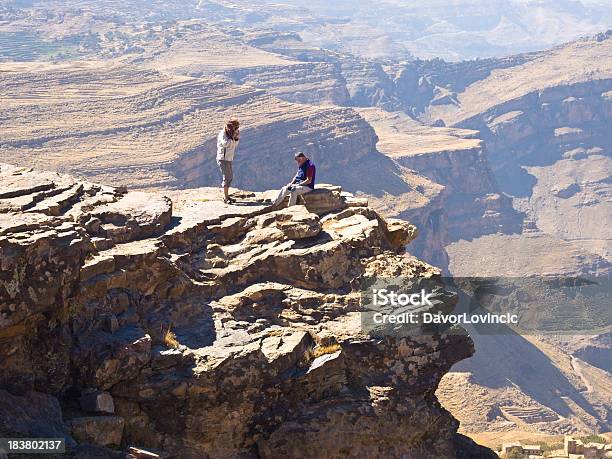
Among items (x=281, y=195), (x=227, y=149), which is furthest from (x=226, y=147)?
(x=281, y=195)

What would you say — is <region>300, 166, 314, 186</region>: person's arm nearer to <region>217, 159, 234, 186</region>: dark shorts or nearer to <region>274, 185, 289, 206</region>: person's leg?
<region>274, 185, 289, 206</region>: person's leg

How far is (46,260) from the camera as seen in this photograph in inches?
660

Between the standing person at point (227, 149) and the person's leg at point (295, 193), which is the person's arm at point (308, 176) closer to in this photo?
the person's leg at point (295, 193)

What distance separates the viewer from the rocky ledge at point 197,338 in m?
16.7

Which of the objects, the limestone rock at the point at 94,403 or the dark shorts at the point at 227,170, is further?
the dark shorts at the point at 227,170

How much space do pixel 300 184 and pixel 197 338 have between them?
6.96 meters

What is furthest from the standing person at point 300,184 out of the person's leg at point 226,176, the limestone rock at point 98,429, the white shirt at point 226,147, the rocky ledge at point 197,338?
the limestone rock at point 98,429

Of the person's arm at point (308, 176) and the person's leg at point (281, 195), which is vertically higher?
the person's arm at point (308, 176)

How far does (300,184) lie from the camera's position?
2502 centimetres

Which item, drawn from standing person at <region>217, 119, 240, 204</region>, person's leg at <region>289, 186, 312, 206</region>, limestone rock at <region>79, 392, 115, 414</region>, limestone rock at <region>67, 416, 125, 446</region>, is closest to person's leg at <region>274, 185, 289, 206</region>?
person's leg at <region>289, 186, 312, 206</region>

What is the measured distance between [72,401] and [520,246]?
140 meters

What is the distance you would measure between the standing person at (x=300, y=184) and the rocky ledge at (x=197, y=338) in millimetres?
1346

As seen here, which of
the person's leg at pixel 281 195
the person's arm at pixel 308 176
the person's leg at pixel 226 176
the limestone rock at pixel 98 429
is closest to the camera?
the limestone rock at pixel 98 429

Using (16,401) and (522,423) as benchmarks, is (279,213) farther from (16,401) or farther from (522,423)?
(522,423)
